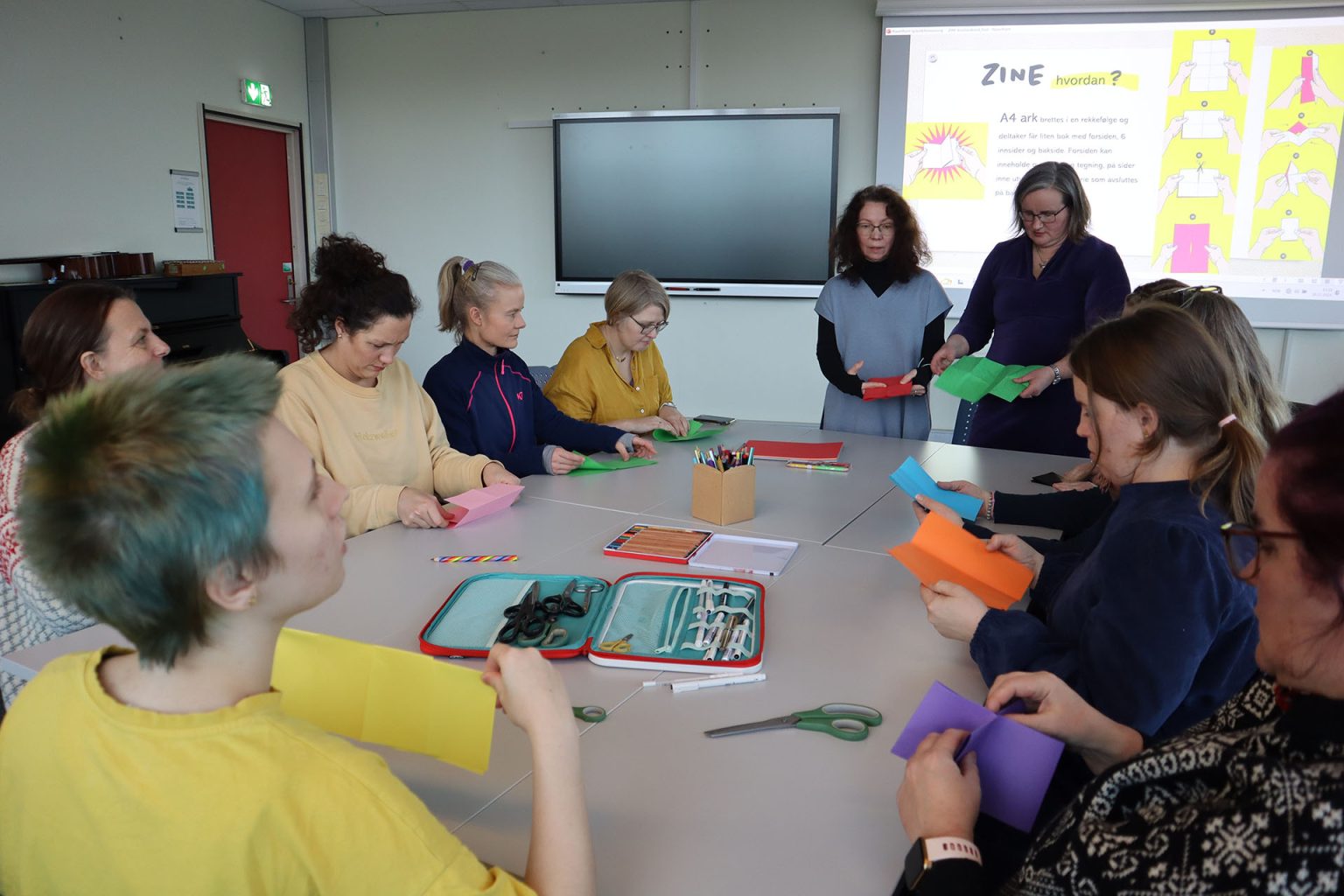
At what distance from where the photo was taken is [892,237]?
11.1 ft

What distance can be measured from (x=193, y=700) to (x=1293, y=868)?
2.75 feet

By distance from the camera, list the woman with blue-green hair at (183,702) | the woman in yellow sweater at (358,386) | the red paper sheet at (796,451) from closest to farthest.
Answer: the woman with blue-green hair at (183,702), the woman in yellow sweater at (358,386), the red paper sheet at (796,451)

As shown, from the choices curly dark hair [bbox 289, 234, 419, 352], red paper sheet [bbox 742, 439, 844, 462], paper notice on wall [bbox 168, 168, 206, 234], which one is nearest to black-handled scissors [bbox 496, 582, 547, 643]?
curly dark hair [bbox 289, 234, 419, 352]

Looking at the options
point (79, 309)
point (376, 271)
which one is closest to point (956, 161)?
point (376, 271)

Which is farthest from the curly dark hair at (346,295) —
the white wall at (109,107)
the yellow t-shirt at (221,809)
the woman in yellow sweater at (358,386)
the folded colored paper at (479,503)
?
the white wall at (109,107)

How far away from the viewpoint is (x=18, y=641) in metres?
1.82

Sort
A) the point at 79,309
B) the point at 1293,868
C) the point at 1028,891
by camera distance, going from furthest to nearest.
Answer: the point at 79,309 < the point at 1028,891 < the point at 1293,868

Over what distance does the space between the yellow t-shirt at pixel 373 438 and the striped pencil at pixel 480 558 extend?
32 centimetres

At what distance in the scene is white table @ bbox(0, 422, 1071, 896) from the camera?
1014 millimetres

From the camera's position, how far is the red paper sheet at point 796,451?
9.47 feet

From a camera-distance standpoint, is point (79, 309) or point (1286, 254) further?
point (1286, 254)

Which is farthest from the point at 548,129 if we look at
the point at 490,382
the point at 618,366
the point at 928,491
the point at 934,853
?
the point at 934,853

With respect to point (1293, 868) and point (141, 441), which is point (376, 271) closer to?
point (141, 441)

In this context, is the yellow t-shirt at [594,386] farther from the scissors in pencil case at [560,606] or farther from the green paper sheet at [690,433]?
the scissors in pencil case at [560,606]
